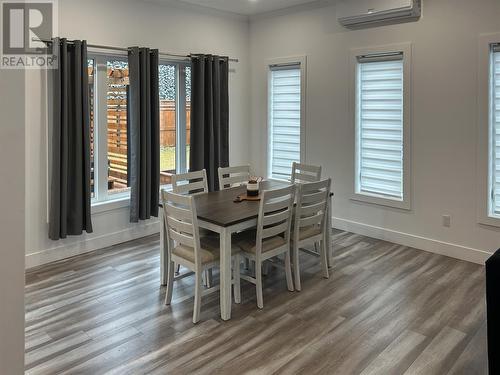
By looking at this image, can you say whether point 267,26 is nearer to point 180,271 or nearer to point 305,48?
point 305,48

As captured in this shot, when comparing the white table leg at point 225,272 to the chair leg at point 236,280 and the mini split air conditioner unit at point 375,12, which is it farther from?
the mini split air conditioner unit at point 375,12

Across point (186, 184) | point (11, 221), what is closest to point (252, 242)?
point (186, 184)

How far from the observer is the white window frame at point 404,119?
4672 mm

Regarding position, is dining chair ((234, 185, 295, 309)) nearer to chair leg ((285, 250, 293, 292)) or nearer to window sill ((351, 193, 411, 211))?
chair leg ((285, 250, 293, 292))

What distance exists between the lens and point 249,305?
3.40 meters

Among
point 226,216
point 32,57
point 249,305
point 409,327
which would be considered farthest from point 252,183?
point 32,57

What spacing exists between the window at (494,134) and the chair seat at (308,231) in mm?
1785

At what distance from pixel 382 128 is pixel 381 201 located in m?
0.86

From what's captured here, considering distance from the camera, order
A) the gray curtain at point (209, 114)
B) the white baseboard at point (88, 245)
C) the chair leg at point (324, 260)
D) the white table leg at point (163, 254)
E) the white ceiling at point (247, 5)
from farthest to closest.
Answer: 1. the gray curtain at point (209, 114)
2. the white ceiling at point (247, 5)
3. the white baseboard at point (88, 245)
4. the chair leg at point (324, 260)
5. the white table leg at point (163, 254)

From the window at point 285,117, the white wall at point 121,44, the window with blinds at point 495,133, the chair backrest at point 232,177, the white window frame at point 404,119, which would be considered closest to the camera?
the window with blinds at point 495,133

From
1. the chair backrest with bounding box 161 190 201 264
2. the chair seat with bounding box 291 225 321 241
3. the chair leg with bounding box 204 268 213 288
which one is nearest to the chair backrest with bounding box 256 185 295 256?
the chair seat with bounding box 291 225 321 241

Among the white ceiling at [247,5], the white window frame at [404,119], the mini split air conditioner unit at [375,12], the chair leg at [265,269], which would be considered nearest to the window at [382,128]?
the white window frame at [404,119]

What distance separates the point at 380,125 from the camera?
16.4 ft

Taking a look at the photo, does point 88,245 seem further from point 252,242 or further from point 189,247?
point 252,242
